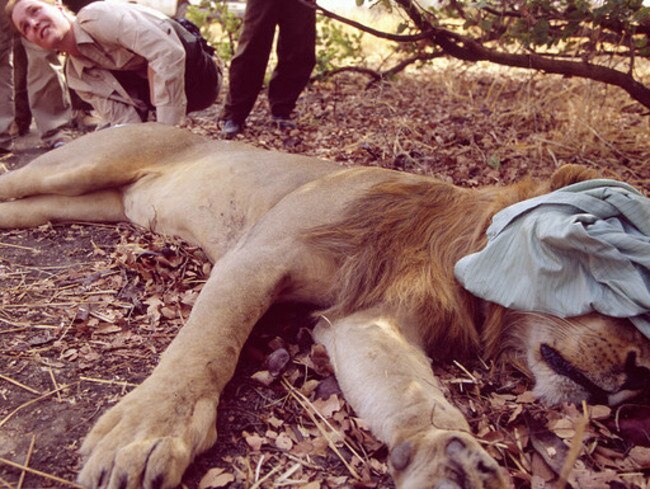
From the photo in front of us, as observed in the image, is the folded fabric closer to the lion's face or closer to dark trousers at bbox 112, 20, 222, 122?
the lion's face

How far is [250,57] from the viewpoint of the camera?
6000 mm

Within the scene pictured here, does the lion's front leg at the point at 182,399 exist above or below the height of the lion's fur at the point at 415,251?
below

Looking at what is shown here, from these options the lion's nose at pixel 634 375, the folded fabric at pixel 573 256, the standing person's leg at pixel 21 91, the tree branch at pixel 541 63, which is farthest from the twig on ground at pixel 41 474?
the standing person's leg at pixel 21 91

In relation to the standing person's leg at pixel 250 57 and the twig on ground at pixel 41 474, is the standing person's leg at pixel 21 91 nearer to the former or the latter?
the standing person's leg at pixel 250 57

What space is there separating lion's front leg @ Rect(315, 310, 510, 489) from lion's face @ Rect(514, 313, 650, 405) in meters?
0.45

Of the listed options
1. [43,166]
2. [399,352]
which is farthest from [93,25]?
[399,352]

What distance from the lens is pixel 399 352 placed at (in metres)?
2.44

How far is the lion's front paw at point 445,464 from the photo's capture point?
1798 millimetres

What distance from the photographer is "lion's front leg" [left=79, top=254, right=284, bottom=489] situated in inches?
72.8

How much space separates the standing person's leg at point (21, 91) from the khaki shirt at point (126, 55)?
1194 mm

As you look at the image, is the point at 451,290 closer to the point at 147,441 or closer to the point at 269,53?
the point at 147,441

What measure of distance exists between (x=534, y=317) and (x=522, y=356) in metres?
0.19

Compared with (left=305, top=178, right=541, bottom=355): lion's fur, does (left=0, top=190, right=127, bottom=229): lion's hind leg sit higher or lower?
lower

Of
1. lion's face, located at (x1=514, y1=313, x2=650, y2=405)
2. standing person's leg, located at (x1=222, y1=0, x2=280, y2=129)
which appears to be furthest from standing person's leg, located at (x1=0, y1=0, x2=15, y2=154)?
lion's face, located at (x1=514, y1=313, x2=650, y2=405)
